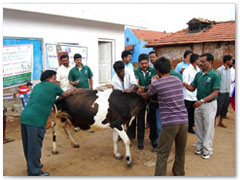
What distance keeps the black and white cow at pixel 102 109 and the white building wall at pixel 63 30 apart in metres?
3.71

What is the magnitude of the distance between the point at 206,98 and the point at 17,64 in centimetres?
545

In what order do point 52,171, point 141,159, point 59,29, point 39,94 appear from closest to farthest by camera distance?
point 39,94
point 52,171
point 141,159
point 59,29

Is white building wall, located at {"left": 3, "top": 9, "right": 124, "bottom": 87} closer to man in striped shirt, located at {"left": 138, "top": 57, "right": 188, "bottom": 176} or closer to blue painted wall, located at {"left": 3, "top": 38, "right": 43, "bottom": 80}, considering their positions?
blue painted wall, located at {"left": 3, "top": 38, "right": 43, "bottom": 80}

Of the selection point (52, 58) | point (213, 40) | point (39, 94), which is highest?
point (213, 40)

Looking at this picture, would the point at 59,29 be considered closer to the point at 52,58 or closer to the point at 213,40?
the point at 52,58

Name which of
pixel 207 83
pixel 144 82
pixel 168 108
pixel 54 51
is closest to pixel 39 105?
pixel 168 108

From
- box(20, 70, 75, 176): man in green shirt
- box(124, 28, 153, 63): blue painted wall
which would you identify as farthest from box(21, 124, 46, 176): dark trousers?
box(124, 28, 153, 63): blue painted wall

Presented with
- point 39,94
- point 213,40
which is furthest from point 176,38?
point 39,94

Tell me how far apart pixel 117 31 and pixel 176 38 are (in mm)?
4029

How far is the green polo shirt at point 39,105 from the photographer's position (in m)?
3.45

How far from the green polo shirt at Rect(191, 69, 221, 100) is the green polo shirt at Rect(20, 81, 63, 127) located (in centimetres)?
261

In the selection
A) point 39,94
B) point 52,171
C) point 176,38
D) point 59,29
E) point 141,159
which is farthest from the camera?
point 176,38

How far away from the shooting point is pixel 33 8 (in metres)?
6.80

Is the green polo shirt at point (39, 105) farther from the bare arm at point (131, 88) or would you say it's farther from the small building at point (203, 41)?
the small building at point (203, 41)
